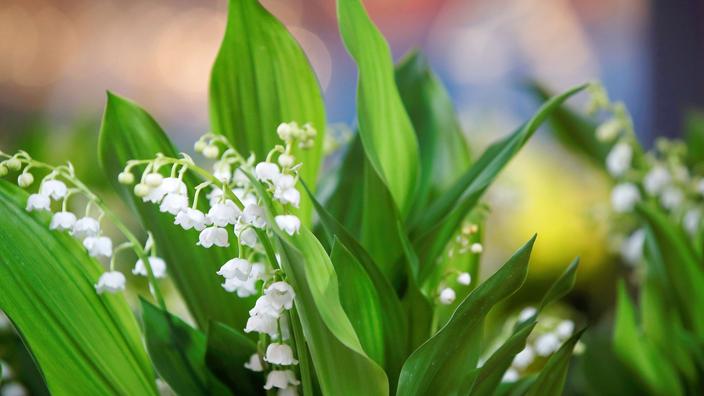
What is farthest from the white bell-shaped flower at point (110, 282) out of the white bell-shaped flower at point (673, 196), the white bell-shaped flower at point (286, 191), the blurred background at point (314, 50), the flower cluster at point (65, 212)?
the blurred background at point (314, 50)

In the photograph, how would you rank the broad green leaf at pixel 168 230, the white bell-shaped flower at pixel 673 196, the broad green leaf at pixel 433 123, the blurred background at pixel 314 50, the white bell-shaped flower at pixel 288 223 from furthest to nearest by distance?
the blurred background at pixel 314 50 < the white bell-shaped flower at pixel 673 196 < the broad green leaf at pixel 433 123 < the broad green leaf at pixel 168 230 < the white bell-shaped flower at pixel 288 223

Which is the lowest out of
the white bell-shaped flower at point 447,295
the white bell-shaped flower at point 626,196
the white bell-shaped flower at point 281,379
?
the white bell-shaped flower at point 281,379

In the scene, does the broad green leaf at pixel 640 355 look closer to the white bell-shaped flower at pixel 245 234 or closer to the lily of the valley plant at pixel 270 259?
the lily of the valley plant at pixel 270 259

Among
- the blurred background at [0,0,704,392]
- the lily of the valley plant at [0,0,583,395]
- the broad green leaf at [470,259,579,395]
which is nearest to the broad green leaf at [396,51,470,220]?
the lily of the valley plant at [0,0,583,395]

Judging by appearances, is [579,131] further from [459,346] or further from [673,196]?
[459,346]

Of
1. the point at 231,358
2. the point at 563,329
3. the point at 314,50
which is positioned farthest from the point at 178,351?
the point at 314,50

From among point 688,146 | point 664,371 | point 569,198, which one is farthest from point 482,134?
point 664,371

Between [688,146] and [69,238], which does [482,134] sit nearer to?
[688,146]

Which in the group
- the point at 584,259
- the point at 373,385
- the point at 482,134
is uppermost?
the point at 373,385
